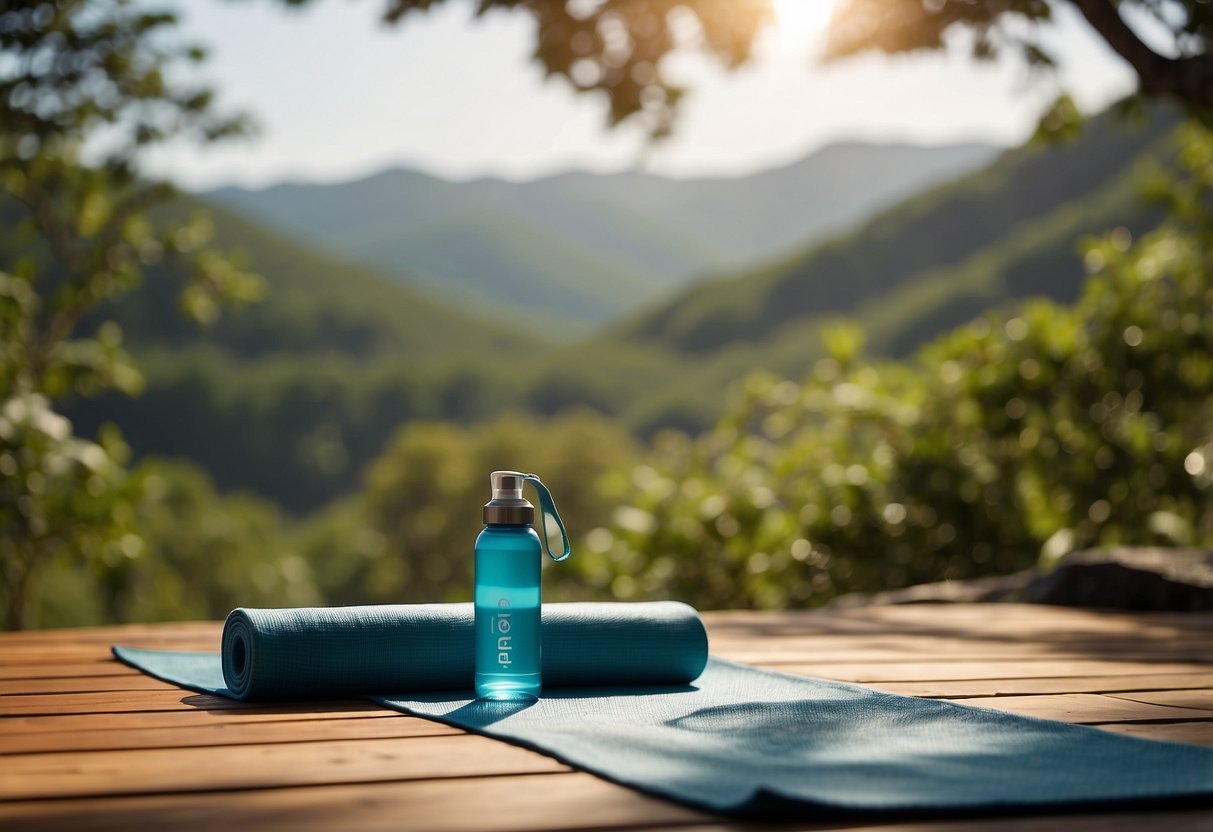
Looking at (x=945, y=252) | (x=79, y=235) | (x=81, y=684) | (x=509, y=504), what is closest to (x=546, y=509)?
(x=509, y=504)

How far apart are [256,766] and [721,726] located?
1.41 ft

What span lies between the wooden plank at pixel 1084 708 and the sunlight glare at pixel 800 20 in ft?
10.0

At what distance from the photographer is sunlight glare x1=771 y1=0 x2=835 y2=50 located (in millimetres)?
4133

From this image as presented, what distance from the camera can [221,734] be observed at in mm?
1170

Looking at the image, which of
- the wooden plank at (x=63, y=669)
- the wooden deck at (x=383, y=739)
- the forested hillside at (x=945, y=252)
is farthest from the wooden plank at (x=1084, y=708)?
the forested hillside at (x=945, y=252)

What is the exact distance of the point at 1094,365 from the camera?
3.99 metres

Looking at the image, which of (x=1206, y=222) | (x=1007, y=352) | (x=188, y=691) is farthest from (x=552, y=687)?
(x=1206, y=222)

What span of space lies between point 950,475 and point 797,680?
99.6 inches

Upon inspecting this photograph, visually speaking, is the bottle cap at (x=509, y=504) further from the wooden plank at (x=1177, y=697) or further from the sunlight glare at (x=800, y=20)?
the sunlight glare at (x=800, y=20)

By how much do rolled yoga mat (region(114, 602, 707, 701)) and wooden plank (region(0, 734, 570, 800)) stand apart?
0.25 metres

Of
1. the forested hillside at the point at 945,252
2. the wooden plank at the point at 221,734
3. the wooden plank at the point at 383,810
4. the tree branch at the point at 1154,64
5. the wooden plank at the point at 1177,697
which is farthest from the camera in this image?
the forested hillside at the point at 945,252

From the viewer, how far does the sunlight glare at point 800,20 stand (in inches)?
163

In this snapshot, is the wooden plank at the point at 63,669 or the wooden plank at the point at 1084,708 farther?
the wooden plank at the point at 63,669

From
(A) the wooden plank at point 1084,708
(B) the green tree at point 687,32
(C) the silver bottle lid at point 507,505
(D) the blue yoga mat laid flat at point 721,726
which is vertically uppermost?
(B) the green tree at point 687,32
